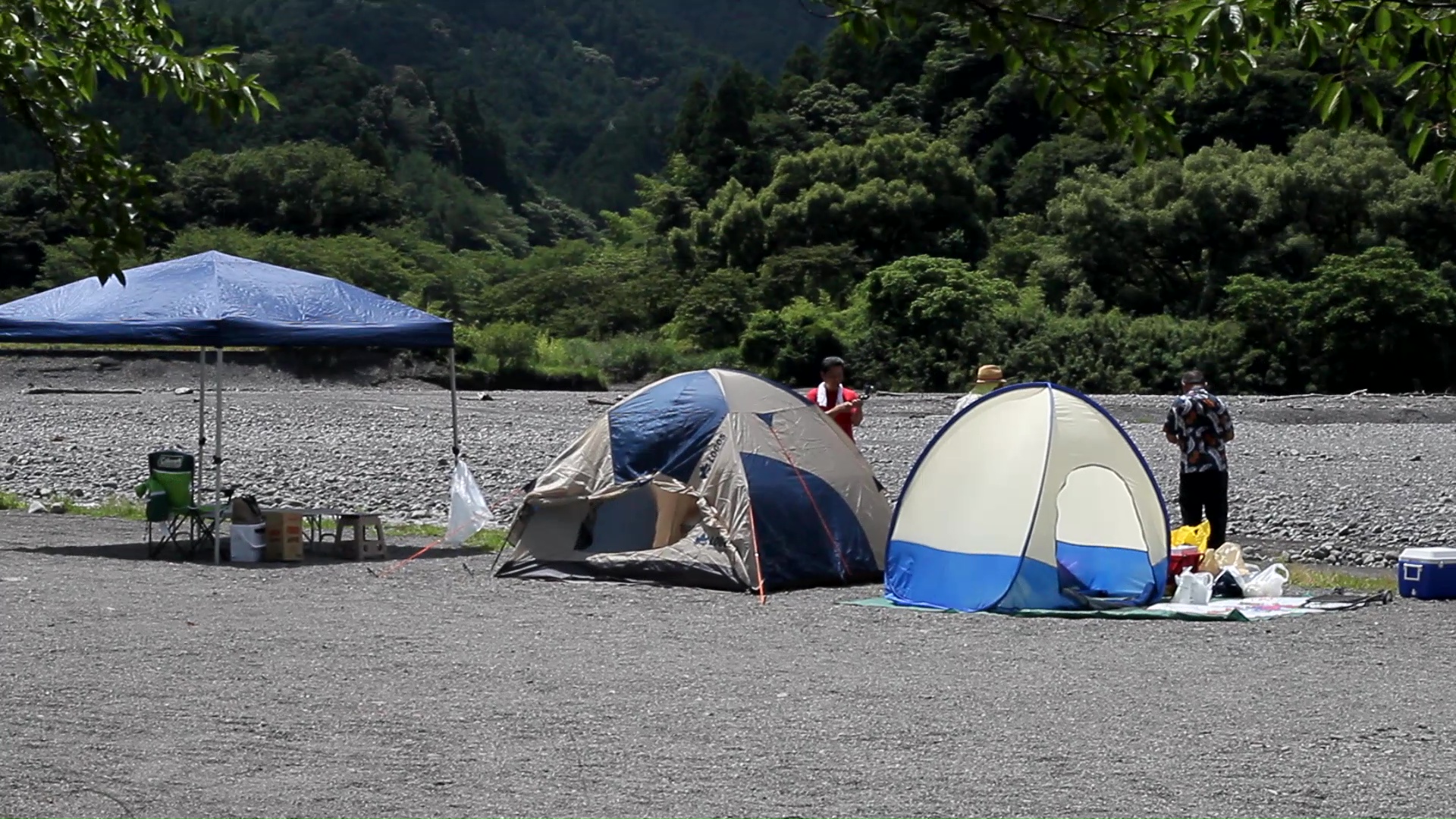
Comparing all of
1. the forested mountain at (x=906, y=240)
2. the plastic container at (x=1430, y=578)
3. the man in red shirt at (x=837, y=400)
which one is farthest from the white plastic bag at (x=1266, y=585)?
the forested mountain at (x=906, y=240)

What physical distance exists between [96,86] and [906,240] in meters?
55.5

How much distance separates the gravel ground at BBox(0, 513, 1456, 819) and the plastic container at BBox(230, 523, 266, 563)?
2.04 metres

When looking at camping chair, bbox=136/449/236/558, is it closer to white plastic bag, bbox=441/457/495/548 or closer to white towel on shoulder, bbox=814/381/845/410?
white plastic bag, bbox=441/457/495/548

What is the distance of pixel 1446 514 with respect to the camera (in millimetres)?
17547

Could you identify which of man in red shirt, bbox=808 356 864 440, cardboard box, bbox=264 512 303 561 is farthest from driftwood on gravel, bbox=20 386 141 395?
man in red shirt, bbox=808 356 864 440

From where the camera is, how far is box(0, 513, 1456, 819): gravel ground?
5.75m

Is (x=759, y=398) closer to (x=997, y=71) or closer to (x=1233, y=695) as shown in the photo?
(x=1233, y=695)

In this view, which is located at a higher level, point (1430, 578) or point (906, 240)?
point (906, 240)

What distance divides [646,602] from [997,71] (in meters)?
68.6

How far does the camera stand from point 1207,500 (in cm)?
1243

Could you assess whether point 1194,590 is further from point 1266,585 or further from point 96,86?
point 96,86

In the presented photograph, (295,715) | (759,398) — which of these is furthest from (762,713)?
(759,398)

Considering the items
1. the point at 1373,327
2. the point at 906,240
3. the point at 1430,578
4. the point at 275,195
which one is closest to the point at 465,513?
the point at 1430,578

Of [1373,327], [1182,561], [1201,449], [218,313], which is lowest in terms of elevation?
[1182,561]
